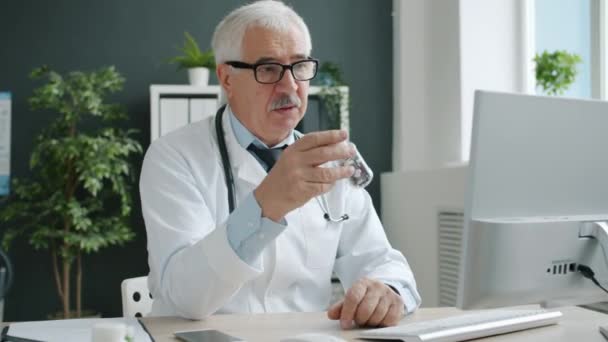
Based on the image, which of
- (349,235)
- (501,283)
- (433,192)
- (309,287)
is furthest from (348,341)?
(433,192)

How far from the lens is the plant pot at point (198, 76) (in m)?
3.79

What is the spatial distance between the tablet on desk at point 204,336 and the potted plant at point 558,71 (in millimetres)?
2511

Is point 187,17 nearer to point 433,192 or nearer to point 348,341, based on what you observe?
point 433,192

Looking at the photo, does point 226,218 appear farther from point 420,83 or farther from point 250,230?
point 420,83

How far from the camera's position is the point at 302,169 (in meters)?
1.20

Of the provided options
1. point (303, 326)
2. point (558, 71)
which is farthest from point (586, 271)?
point (558, 71)

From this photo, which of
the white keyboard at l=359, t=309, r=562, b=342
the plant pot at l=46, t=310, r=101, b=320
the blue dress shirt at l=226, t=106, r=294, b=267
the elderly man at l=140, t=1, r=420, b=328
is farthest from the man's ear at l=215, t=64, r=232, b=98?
the plant pot at l=46, t=310, r=101, b=320

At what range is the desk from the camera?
1.22 metres

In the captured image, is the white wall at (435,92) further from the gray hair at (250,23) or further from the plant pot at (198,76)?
the gray hair at (250,23)

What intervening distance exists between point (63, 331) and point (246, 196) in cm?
44

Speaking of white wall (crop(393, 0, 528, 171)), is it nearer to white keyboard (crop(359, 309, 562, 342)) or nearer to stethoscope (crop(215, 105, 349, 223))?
stethoscope (crop(215, 105, 349, 223))

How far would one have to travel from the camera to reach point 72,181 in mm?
3688

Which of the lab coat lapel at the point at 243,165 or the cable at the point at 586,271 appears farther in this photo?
the lab coat lapel at the point at 243,165

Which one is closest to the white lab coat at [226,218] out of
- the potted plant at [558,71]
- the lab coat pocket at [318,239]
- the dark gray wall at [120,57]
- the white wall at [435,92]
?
the lab coat pocket at [318,239]
